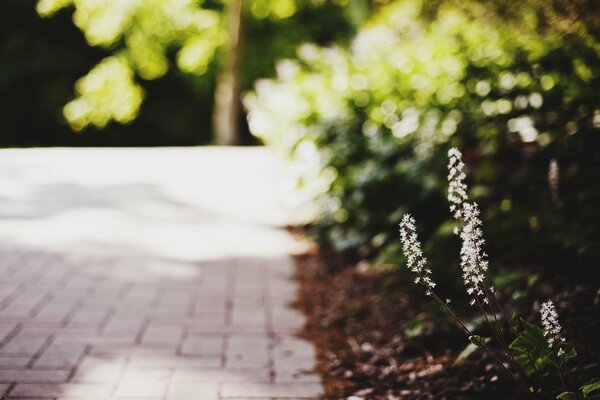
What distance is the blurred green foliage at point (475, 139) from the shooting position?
3564 mm

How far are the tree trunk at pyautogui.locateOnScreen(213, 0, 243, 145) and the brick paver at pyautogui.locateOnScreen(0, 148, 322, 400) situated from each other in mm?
6206

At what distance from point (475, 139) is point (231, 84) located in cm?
991

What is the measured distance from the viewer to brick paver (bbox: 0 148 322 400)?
2.80 metres

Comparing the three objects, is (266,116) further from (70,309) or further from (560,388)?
(560,388)

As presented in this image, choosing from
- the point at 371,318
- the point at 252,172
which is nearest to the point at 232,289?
the point at 371,318

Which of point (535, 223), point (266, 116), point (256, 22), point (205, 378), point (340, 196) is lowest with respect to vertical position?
point (205, 378)

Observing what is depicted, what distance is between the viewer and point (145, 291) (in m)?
3.99

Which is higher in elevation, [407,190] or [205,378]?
[407,190]

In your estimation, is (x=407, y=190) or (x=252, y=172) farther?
(x=252, y=172)

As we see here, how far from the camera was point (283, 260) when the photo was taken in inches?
192

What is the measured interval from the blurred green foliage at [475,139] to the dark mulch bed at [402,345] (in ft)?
0.94

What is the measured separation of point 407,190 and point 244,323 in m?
1.56

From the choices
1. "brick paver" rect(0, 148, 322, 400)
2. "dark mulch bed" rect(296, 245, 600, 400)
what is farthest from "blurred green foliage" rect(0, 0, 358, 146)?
"dark mulch bed" rect(296, 245, 600, 400)

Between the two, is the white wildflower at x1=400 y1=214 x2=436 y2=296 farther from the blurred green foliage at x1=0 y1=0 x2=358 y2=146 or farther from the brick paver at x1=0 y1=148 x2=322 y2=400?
the blurred green foliage at x1=0 y1=0 x2=358 y2=146
